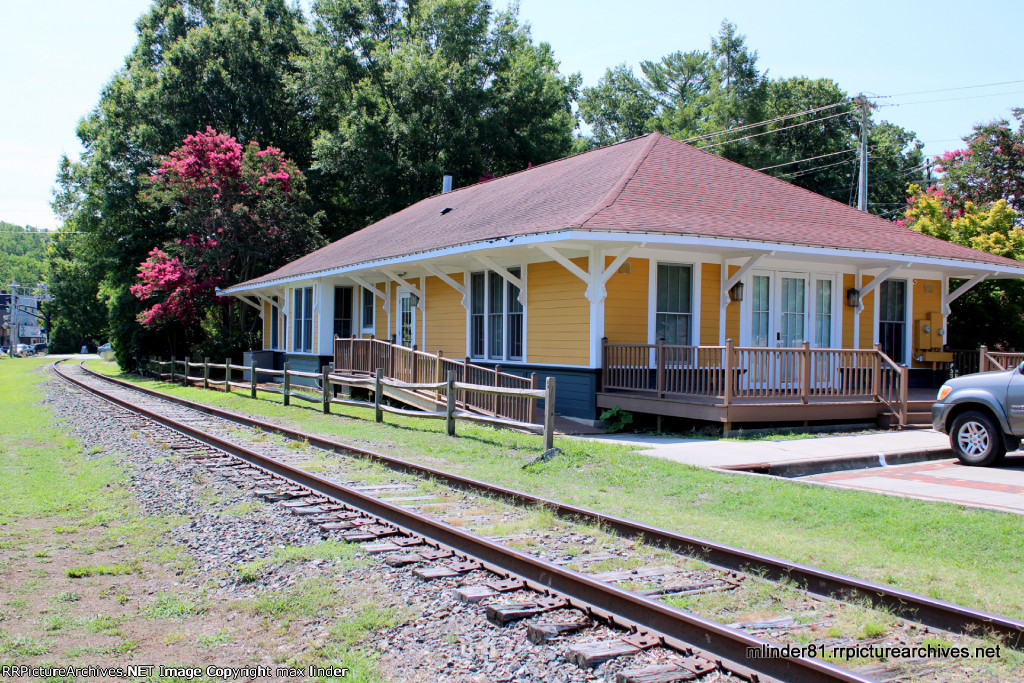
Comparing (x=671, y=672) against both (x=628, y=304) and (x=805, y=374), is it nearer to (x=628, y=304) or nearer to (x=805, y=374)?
(x=805, y=374)

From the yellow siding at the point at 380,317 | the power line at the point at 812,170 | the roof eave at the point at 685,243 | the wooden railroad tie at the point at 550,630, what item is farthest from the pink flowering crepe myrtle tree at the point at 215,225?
the power line at the point at 812,170

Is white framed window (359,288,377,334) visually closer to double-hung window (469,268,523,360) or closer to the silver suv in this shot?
double-hung window (469,268,523,360)

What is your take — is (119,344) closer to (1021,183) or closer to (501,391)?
(501,391)

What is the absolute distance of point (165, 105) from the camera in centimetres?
4241

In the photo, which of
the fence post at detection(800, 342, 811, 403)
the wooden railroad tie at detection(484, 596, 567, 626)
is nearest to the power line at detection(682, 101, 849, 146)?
the fence post at detection(800, 342, 811, 403)

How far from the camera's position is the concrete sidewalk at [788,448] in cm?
1083

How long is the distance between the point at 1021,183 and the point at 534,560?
37.3 m

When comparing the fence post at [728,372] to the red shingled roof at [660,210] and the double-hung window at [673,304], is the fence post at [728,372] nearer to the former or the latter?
the red shingled roof at [660,210]

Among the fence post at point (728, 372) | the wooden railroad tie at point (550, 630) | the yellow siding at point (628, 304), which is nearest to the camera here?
the wooden railroad tie at point (550, 630)

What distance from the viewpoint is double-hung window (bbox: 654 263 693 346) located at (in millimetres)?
15547

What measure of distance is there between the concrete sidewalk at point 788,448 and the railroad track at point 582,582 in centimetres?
364

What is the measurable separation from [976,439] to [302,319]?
21373mm

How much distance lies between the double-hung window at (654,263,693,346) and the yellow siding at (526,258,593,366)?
145 centimetres

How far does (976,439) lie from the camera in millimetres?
10961
